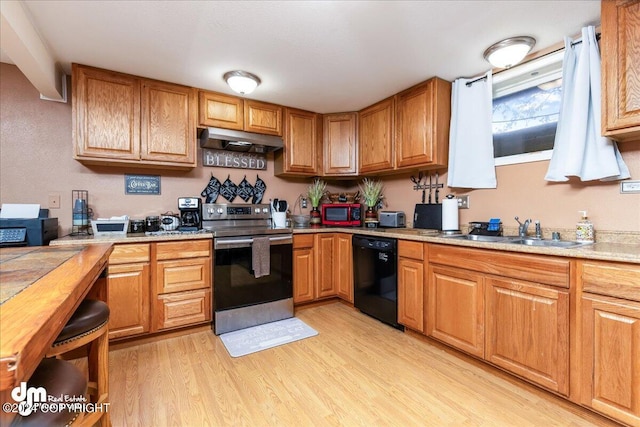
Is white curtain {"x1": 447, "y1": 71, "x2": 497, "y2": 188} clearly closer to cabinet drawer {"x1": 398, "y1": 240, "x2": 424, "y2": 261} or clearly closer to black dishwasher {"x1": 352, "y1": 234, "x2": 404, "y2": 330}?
cabinet drawer {"x1": 398, "y1": 240, "x2": 424, "y2": 261}

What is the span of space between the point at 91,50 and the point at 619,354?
369 cm

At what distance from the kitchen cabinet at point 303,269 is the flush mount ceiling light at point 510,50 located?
2.20m

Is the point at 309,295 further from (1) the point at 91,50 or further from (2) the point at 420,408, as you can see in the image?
(1) the point at 91,50

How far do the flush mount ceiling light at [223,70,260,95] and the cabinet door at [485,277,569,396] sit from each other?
2396 millimetres

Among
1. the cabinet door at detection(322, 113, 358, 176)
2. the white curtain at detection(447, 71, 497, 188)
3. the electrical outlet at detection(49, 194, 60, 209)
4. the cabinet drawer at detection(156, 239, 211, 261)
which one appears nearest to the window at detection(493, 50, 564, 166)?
the white curtain at detection(447, 71, 497, 188)

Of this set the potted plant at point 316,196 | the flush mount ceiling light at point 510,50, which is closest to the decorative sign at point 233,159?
the potted plant at point 316,196

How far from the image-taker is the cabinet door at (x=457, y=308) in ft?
6.43

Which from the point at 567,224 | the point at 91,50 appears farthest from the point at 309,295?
the point at 91,50

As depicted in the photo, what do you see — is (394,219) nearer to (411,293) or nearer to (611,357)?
(411,293)

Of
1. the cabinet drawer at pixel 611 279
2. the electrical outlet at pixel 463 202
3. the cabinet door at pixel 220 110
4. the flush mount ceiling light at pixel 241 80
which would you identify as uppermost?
the flush mount ceiling light at pixel 241 80

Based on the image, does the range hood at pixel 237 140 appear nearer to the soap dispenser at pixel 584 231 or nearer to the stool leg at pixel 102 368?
the stool leg at pixel 102 368

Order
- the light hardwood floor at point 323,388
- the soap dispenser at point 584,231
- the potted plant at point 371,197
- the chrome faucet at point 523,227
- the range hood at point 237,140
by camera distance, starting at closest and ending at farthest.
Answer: the light hardwood floor at point 323,388 < the soap dispenser at point 584,231 < the chrome faucet at point 523,227 < the range hood at point 237,140 < the potted plant at point 371,197

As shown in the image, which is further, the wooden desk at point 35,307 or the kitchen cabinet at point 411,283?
the kitchen cabinet at point 411,283

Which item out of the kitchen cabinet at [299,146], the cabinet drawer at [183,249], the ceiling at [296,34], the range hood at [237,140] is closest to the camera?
the ceiling at [296,34]
